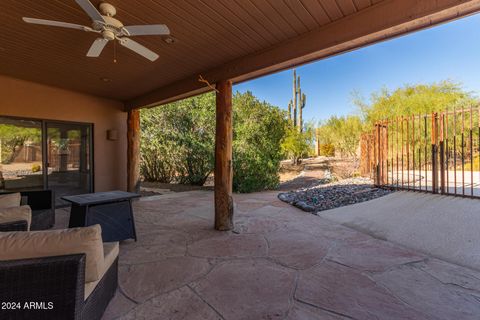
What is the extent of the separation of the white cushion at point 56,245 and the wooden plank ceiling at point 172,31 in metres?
2.16

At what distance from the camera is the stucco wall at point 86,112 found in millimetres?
4863

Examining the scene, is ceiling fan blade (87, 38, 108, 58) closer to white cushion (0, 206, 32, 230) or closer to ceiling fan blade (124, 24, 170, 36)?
ceiling fan blade (124, 24, 170, 36)

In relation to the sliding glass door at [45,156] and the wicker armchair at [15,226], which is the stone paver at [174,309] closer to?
the wicker armchair at [15,226]

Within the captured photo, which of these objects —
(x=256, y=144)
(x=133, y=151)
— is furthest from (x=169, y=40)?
(x=256, y=144)

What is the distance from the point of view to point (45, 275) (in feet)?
4.32

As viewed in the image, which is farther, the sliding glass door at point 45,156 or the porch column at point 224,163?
the sliding glass door at point 45,156

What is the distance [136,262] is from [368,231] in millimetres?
3110

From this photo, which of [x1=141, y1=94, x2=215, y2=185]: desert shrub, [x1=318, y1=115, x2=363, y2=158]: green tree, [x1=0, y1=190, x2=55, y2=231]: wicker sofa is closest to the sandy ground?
[x1=0, y1=190, x2=55, y2=231]: wicker sofa

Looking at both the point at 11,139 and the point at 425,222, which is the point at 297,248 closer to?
the point at 425,222

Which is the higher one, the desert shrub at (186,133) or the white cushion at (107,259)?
the desert shrub at (186,133)

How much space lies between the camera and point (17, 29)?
9.58ft

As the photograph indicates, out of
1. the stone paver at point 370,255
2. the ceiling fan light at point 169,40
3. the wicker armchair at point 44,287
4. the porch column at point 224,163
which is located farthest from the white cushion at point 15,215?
the stone paver at point 370,255

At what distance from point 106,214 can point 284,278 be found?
2.32 m

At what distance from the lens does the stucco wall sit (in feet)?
16.0
